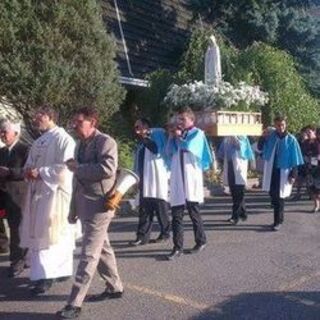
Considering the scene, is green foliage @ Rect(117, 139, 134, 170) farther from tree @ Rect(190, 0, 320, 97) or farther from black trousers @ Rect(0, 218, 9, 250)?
tree @ Rect(190, 0, 320, 97)

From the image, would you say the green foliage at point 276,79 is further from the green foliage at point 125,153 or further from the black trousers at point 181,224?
the black trousers at point 181,224

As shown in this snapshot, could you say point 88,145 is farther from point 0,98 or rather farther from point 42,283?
point 0,98

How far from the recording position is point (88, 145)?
5.93 meters

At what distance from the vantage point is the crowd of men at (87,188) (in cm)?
581

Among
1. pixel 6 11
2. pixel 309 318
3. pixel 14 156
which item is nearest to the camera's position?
pixel 309 318

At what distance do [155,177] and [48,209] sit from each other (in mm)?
2543

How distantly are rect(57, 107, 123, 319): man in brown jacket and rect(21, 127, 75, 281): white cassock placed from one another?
42 cm

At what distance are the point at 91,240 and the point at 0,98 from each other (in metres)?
5.46

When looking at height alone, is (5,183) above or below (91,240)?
above

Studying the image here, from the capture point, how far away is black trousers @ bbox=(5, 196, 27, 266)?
7.24m

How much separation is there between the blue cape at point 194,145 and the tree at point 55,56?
3148mm

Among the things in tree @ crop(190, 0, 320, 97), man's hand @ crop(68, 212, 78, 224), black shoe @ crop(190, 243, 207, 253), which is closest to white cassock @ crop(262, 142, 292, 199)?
black shoe @ crop(190, 243, 207, 253)

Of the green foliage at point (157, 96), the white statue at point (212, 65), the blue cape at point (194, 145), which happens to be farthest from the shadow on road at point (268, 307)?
the green foliage at point (157, 96)

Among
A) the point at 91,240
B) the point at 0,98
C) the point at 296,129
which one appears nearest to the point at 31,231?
the point at 91,240
